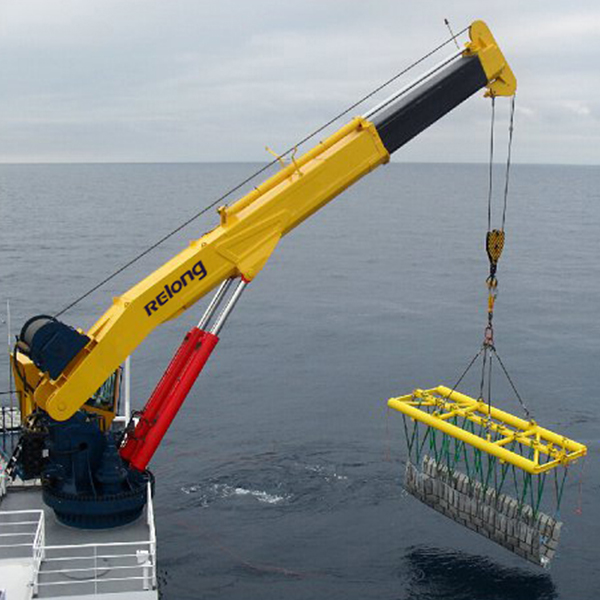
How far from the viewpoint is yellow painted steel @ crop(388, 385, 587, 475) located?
101 ft

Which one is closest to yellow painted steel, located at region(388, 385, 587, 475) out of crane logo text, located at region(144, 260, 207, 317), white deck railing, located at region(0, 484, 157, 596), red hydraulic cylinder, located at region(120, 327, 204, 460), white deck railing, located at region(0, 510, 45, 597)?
red hydraulic cylinder, located at region(120, 327, 204, 460)

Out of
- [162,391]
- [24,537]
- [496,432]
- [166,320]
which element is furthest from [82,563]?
[496,432]

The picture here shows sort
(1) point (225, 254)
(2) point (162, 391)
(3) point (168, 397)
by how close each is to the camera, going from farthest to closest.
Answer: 1. (2) point (162, 391)
2. (3) point (168, 397)
3. (1) point (225, 254)

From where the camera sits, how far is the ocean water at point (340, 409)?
3853 cm

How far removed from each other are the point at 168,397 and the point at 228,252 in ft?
19.1

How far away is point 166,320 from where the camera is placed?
29.5 m

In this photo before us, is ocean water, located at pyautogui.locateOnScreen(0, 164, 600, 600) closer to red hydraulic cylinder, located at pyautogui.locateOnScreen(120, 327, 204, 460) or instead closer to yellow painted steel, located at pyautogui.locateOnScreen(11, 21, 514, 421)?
red hydraulic cylinder, located at pyautogui.locateOnScreen(120, 327, 204, 460)

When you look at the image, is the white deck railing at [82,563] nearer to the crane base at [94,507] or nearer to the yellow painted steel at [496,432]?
the crane base at [94,507]

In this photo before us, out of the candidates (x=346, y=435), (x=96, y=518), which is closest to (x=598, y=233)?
(x=346, y=435)

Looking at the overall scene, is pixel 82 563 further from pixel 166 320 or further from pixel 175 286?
pixel 175 286

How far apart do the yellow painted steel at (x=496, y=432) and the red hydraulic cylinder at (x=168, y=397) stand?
9.12 meters

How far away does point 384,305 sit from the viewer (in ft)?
306

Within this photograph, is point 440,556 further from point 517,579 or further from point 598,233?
point 598,233

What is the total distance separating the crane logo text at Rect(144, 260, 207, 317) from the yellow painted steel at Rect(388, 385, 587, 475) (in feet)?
35.3
